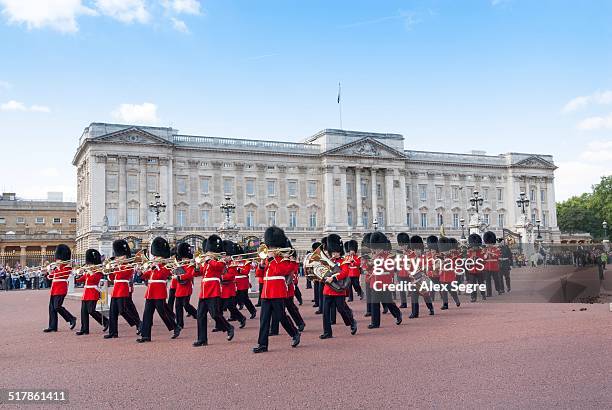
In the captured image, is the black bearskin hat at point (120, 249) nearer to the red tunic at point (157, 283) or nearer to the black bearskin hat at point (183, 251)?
the black bearskin hat at point (183, 251)

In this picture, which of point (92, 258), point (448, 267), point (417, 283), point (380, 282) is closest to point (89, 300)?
point (92, 258)

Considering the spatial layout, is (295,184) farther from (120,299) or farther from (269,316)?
(269,316)

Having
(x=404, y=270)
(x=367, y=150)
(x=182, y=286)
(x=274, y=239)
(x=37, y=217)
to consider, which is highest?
(x=367, y=150)

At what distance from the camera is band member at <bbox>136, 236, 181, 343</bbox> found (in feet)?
37.1

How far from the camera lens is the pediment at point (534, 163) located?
239 ft

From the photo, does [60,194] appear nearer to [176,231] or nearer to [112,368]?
[176,231]

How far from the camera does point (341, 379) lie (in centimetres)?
762

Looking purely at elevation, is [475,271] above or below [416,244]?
below

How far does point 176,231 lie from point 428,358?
1938 inches

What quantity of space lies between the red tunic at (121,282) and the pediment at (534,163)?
66490 millimetres

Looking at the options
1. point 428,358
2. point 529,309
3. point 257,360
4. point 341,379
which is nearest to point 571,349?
point 428,358

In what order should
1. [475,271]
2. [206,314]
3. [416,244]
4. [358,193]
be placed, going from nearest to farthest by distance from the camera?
[206,314]
[416,244]
[475,271]
[358,193]

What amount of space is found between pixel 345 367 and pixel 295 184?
54.6m

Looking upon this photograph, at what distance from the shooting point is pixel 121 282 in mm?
12141
